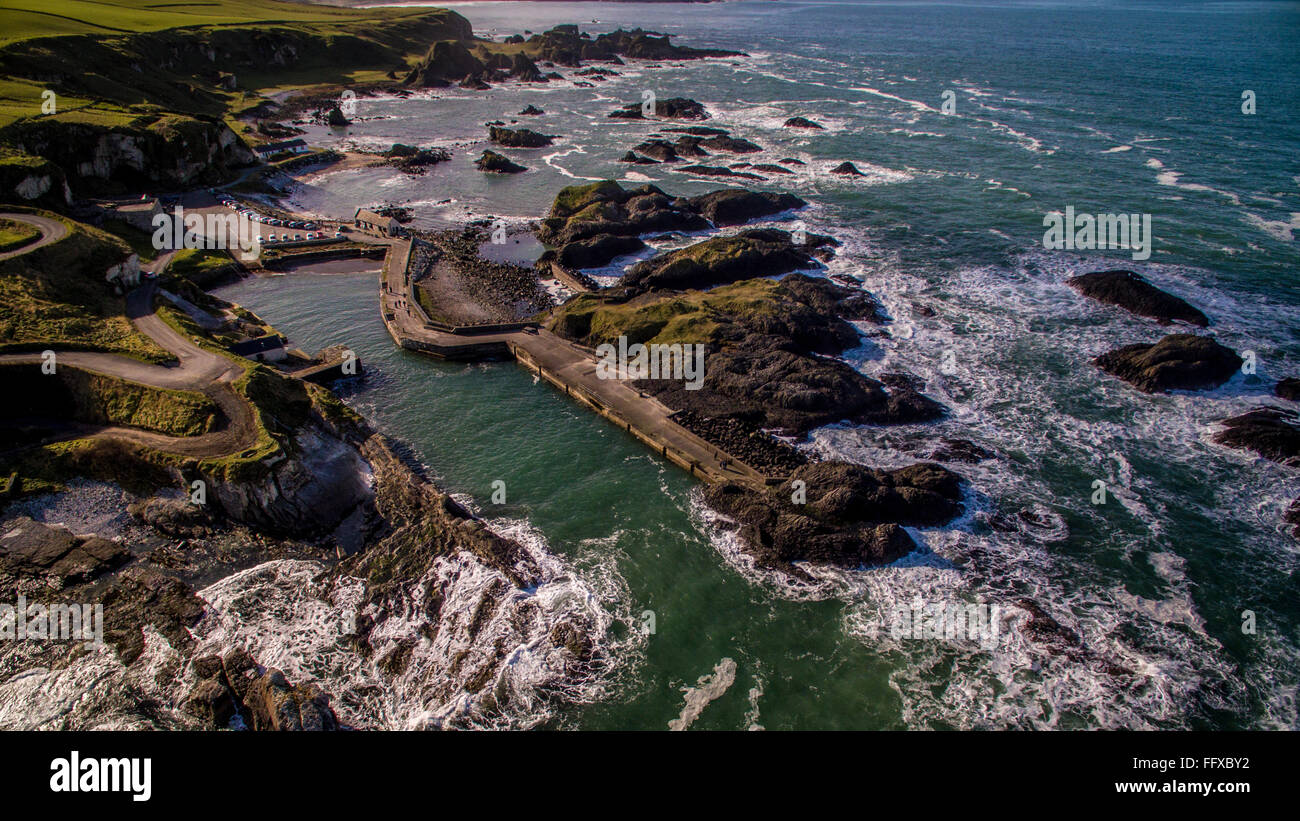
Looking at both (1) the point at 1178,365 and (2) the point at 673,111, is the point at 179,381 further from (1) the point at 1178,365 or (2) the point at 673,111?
(2) the point at 673,111

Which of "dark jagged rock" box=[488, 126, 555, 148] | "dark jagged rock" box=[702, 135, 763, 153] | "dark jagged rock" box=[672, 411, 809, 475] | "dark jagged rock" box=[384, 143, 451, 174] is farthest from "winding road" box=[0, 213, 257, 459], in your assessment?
"dark jagged rock" box=[702, 135, 763, 153]

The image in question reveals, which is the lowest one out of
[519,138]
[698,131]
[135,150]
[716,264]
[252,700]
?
[252,700]

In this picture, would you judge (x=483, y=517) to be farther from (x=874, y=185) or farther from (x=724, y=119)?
(x=724, y=119)

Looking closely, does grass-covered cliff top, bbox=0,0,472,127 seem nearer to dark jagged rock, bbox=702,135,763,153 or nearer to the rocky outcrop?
dark jagged rock, bbox=702,135,763,153

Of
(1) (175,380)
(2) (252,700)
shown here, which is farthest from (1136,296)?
(1) (175,380)

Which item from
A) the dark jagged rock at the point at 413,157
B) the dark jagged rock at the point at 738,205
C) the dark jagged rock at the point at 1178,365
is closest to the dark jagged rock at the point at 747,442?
the dark jagged rock at the point at 1178,365
